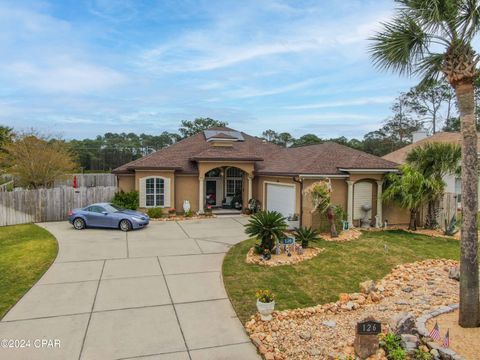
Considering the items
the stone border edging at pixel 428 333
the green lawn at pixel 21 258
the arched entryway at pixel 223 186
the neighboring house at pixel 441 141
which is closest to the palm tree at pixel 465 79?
the stone border edging at pixel 428 333

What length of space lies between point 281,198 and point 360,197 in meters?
3.91

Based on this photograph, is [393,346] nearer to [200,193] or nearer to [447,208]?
[447,208]

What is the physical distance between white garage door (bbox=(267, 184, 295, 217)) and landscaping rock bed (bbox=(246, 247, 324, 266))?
187 inches

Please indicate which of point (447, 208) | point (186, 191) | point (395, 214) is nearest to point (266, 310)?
point (395, 214)

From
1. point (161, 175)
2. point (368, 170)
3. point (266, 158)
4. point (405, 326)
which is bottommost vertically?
point (405, 326)

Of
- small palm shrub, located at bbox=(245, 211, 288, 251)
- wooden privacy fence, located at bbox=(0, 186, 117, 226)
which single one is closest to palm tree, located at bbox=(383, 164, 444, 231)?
small palm shrub, located at bbox=(245, 211, 288, 251)

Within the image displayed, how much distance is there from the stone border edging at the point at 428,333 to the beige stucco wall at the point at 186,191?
48.6 feet

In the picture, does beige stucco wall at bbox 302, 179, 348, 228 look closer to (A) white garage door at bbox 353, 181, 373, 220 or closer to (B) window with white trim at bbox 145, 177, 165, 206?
(A) white garage door at bbox 353, 181, 373, 220

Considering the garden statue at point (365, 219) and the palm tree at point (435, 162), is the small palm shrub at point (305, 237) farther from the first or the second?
the palm tree at point (435, 162)

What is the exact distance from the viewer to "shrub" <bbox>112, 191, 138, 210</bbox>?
1752 centimetres

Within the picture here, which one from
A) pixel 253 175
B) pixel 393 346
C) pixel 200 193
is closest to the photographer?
pixel 393 346

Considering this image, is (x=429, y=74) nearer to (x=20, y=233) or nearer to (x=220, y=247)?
(x=220, y=247)

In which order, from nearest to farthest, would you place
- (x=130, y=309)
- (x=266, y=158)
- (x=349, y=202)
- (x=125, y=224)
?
(x=130, y=309) < (x=125, y=224) < (x=349, y=202) < (x=266, y=158)

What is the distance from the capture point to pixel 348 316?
643cm
